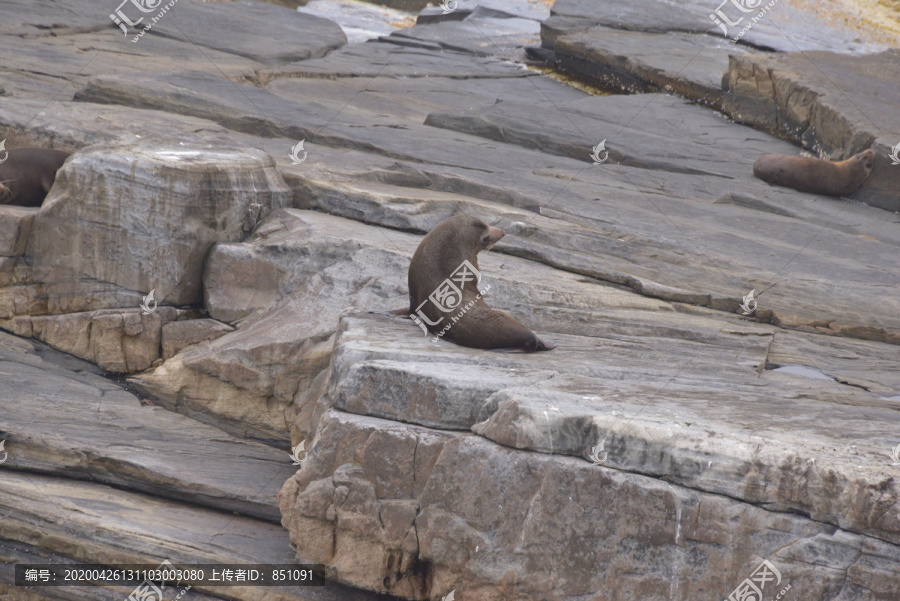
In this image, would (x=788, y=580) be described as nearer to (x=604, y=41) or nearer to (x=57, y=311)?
(x=57, y=311)

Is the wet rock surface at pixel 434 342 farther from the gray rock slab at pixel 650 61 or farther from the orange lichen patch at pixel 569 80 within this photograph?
the orange lichen patch at pixel 569 80

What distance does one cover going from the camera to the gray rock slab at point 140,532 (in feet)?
15.8

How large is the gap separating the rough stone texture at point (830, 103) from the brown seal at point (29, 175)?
10.2 m

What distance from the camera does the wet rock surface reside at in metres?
4.14

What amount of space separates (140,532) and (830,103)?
37.3 ft

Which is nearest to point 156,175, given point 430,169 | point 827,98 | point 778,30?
point 430,169

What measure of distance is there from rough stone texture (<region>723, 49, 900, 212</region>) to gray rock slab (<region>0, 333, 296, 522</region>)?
9347 millimetres

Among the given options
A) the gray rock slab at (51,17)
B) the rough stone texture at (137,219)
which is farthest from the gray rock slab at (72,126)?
the gray rock slab at (51,17)

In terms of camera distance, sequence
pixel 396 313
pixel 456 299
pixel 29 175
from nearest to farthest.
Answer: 1. pixel 456 299
2. pixel 396 313
3. pixel 29 175

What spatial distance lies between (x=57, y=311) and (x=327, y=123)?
177 inches

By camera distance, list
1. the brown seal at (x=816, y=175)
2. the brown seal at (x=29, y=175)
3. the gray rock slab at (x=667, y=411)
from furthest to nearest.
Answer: the brown seal at (x=816, y=175), the brown seal at (x=29, y=175), the gray rock slab at (x=667, y=411)

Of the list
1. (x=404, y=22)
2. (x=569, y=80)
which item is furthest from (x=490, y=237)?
(x=404, y=22)

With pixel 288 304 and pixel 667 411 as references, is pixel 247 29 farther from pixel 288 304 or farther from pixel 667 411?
pixel 667 411

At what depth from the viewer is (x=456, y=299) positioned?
554 cm
